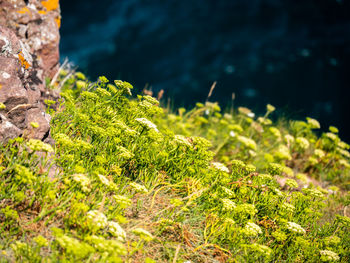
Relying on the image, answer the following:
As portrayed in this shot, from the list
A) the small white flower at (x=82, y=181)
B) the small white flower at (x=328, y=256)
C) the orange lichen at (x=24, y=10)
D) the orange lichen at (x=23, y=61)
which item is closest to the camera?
the small white flower at (x=82, y=181)

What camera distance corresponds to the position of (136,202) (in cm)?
299

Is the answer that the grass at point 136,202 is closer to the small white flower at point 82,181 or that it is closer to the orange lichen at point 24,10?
the small white flower at point 82,181

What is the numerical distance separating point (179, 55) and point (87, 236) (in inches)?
852

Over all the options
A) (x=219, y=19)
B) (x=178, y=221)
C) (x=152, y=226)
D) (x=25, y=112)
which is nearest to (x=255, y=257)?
(x=178, y=221)

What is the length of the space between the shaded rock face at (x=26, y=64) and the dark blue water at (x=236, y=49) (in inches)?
504

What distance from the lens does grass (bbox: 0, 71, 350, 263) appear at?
2281 mm

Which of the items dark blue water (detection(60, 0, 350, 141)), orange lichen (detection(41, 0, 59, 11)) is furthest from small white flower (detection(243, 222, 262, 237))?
dark blue water (detection(60, 0, 350, 141))

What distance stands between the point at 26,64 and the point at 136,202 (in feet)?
6.67

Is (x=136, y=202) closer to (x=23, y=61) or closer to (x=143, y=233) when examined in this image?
(x=143, y=233)

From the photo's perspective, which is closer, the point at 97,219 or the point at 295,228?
the point at 97,219

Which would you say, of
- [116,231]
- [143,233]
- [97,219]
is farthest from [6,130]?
[143,233]

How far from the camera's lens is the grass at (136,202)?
228cm

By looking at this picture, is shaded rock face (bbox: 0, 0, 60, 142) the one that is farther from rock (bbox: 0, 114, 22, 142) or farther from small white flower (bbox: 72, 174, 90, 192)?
small white flower (bbox: 72, 174, 90, 192)

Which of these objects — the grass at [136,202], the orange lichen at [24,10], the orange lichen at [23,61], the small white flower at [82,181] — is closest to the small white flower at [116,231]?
the grass at [136,202]
